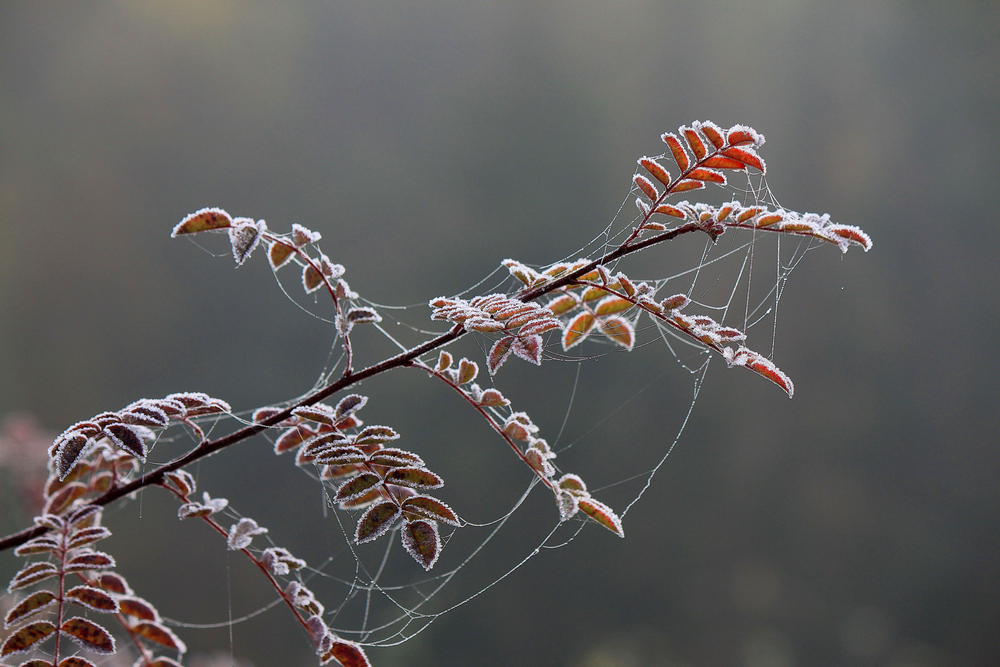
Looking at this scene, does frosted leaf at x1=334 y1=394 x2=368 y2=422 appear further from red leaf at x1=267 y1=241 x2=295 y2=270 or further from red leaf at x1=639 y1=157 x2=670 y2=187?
red leaf at x1=639 y1=157 x2=670 y2=187

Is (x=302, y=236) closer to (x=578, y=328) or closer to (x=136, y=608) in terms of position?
(x=578, y=328)

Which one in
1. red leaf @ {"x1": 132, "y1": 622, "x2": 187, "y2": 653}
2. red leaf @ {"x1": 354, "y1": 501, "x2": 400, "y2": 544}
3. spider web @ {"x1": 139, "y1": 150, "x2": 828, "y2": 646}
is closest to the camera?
red leaf @ {"x1": 354, "y1": 501, "x2": 400, "y2": 544}

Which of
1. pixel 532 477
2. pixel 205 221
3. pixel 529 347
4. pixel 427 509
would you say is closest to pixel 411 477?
pixel 427 509

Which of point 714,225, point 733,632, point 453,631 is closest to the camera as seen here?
point 714,225

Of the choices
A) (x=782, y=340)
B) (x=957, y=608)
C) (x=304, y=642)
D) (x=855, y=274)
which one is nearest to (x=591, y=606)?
(x=304, y=642)

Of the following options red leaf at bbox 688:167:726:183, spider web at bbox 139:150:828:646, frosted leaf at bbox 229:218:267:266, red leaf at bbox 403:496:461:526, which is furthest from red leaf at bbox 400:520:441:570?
spider web at bbox 139:150:828:646

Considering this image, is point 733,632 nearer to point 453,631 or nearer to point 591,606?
point 591,606
